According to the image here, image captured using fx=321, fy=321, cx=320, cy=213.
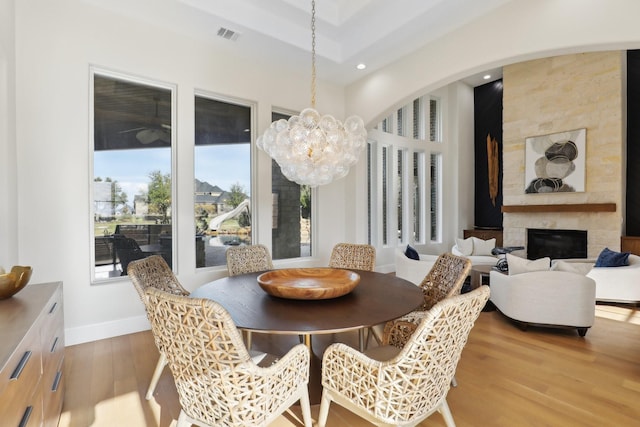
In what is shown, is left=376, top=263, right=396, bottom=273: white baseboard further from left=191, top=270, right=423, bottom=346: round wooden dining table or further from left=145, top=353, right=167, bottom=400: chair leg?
left=145, top=353, right=167, bottom=400: chair leg

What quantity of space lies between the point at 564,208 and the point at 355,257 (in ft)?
16.6

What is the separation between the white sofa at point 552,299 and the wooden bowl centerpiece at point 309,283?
2132 millimetres

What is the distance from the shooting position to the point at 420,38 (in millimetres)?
3727

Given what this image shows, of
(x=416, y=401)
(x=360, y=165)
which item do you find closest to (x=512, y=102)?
(x=360, y=165)

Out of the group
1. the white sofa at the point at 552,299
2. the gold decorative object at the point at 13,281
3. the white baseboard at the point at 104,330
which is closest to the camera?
the gold decorative object at the point at 13,281

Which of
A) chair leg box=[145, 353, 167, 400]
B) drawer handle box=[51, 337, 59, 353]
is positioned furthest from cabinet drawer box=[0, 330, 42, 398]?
chair leg box=[145, 353, 167, 400]

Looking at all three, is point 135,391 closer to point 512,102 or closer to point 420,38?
point 420,38

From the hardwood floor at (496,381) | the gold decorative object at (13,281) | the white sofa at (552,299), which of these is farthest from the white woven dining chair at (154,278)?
the white sofa at (552,299)

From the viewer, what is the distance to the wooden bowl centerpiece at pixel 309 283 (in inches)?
74.8

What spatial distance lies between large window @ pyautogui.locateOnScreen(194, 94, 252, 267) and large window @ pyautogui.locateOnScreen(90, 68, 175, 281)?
0.35 meters

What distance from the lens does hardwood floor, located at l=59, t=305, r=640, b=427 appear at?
6.45ft

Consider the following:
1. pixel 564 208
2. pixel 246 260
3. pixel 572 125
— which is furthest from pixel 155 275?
pixel 572 125

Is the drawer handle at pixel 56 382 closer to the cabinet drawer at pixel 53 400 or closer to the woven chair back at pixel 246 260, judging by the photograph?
the cabinet drawer at pixel 53 400

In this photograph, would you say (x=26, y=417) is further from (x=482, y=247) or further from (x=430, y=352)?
(x=482, y=247)
